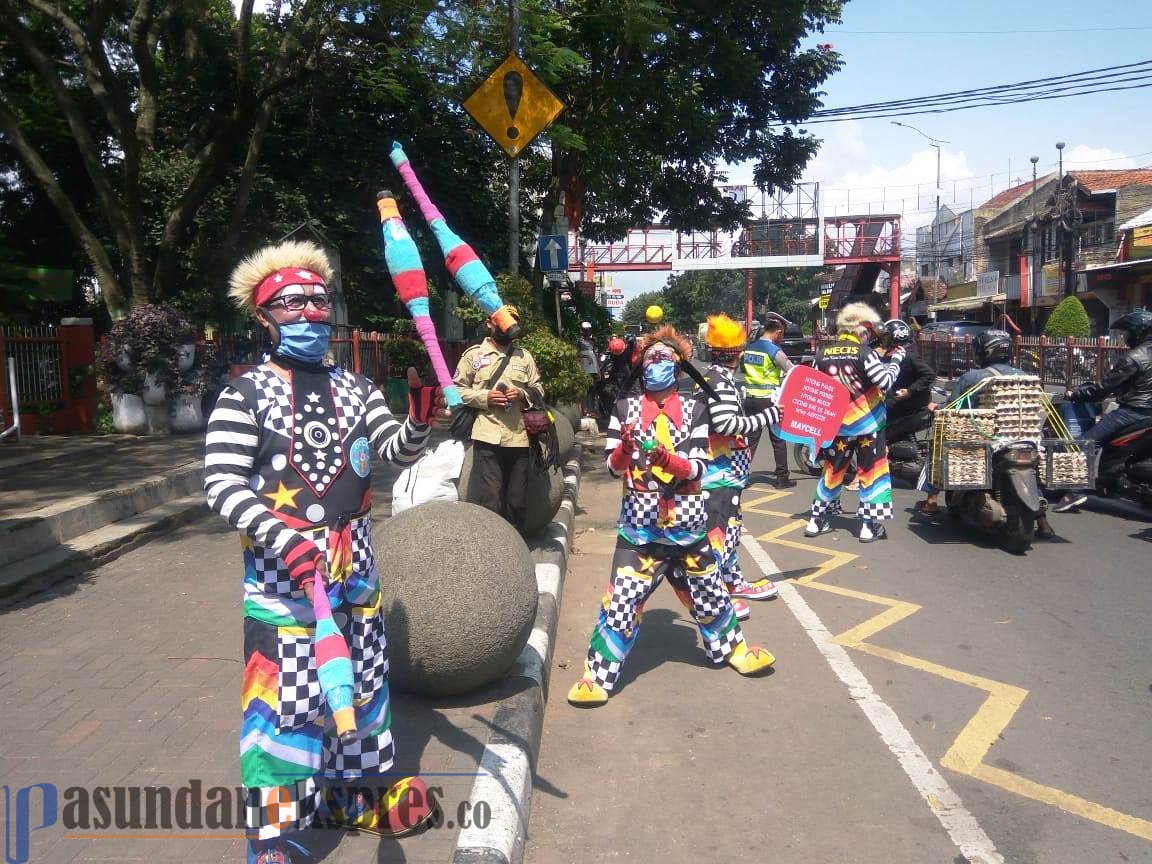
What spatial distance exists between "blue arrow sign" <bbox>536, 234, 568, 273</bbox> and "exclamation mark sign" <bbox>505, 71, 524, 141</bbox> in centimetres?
491

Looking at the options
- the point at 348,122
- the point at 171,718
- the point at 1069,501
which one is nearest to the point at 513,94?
the point at 171,718

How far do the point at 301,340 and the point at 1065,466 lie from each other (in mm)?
6959

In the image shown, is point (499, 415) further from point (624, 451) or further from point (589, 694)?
point (589, 694)

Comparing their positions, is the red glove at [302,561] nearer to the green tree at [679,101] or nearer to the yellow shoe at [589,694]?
the yellow shoe at [589,694]

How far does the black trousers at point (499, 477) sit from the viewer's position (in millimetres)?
6441

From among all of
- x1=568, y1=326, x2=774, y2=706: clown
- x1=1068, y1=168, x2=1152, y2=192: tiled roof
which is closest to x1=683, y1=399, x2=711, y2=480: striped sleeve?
x1=568, y1=326, x2=774, y2=706: clown

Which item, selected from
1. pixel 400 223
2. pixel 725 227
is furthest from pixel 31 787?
pixel 725 227

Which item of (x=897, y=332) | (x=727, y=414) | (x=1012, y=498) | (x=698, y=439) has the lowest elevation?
(x=1012, y=498)

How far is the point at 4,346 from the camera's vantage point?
11.0 metres

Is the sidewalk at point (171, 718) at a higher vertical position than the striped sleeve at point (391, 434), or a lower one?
lower

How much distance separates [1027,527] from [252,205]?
1376 cm

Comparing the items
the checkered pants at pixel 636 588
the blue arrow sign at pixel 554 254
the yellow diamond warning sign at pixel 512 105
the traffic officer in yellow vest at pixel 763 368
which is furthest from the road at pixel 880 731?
the blue arrow sign at pixel 554 254

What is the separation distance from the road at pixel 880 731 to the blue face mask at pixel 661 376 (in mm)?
1695

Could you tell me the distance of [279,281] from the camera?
118 inches
